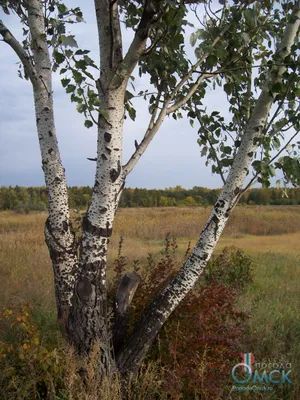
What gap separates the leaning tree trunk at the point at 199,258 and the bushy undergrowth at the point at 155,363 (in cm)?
14

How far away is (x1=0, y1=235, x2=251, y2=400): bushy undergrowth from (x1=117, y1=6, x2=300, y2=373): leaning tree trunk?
0.14 meters

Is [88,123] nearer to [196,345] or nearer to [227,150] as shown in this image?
[227,150]

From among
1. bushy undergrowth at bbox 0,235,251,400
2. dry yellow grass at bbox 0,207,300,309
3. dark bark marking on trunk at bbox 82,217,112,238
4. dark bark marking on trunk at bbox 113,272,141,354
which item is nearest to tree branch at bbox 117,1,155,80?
dark bark marking on trunk at bbox 82,217,112,238

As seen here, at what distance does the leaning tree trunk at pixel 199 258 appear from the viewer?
2881 millimetres

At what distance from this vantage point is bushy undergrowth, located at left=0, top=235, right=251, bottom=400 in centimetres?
256

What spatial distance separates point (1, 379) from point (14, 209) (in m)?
25.6

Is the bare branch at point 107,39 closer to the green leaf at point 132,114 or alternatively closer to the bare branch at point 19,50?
the green leaf at point 132,114

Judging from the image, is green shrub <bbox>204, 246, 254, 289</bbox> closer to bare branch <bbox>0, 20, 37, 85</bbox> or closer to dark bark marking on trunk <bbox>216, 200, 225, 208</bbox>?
dark bark marking on trunk <bbox>216, 200, 225, 208</bbox>

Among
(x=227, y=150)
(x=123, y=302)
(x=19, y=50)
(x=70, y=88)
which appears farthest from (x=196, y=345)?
(x=19, y=50)

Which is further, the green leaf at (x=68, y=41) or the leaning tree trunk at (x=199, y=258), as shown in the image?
the leaning tree trunk at (x=199, y=258)

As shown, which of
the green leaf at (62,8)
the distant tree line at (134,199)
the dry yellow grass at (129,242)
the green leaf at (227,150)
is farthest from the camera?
the distant tree line at (134,199)

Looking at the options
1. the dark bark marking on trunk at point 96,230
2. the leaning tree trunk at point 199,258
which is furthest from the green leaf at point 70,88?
the leaning tree trunk at point 199,258

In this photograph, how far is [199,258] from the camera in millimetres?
2967

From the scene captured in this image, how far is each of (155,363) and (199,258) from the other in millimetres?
894
